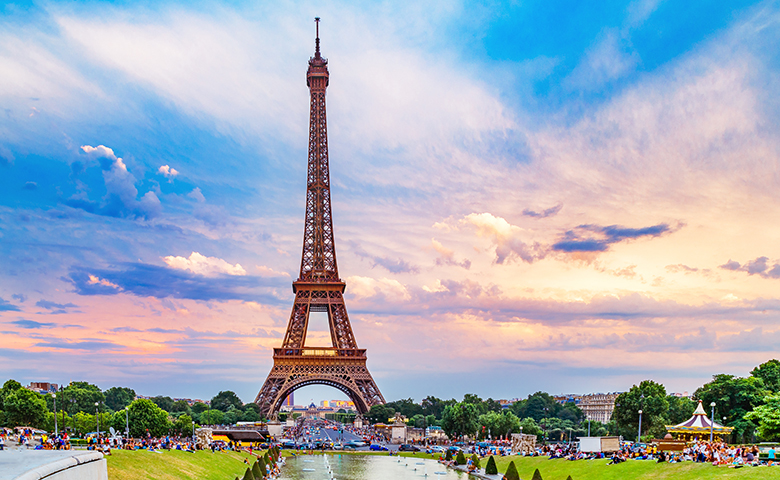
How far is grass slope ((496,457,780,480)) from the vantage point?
103 feet

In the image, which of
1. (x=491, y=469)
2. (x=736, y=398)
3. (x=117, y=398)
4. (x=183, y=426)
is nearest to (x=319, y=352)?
(x=183, y=426)

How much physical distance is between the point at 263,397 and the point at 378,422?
70.6ft

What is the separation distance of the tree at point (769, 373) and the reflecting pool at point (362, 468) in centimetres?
4154

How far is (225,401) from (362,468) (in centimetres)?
10201

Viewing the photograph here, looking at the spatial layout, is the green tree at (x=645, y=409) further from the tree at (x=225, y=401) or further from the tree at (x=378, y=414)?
the tree at (x=225, y=401)

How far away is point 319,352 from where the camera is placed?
103000 millimetres

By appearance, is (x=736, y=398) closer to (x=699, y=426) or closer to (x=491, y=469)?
(x=699, y=426)

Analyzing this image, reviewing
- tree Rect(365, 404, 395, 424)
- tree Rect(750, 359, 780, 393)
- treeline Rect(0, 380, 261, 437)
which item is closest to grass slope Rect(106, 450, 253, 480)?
treeline Rect(0, 380, 261, 437)

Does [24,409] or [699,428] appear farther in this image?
[24,409]

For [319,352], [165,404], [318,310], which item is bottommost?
[165,404]

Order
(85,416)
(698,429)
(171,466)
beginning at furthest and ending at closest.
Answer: (85,416), (698,429), (171,466)

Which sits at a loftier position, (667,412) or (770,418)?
(770,418)

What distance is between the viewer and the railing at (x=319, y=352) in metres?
101

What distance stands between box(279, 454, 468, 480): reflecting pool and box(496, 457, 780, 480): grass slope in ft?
21.6
